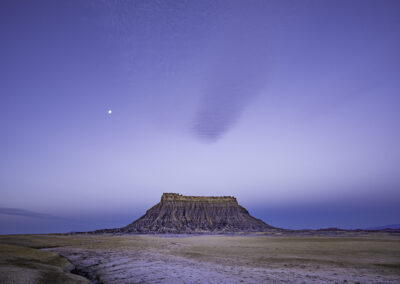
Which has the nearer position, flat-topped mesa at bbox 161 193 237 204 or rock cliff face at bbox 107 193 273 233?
rock cliff face at bbox 107 193 273 233

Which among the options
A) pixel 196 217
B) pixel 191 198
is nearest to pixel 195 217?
pixel 196 217

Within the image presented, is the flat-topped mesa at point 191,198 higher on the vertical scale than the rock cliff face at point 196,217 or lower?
higher

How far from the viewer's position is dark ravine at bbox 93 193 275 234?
99750mm

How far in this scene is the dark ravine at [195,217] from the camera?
3927 inches

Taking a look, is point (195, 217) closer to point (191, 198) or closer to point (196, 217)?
point (196, 217)

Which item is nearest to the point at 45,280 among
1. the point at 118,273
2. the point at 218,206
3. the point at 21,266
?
the point at 21,266

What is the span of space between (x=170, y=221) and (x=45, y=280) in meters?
104

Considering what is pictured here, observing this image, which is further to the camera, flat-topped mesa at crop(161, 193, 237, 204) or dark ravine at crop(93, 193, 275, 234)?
flat-topped mesa at crop(161, 193, 237, 204)

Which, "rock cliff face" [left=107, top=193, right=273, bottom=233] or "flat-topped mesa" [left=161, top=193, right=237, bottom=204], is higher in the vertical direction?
"flat-topped mesa" [left=161, top=193, right=237, bottom=204]

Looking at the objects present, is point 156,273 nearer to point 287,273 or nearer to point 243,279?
point 243,279

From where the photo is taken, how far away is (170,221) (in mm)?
106000

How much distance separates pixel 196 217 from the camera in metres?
112

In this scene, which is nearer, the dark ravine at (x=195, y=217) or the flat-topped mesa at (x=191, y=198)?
the dark ravine at (x=195, y=217)

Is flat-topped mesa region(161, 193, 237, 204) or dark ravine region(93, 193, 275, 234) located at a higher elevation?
flat-topped mesa region(161, 193, 237, 204)
